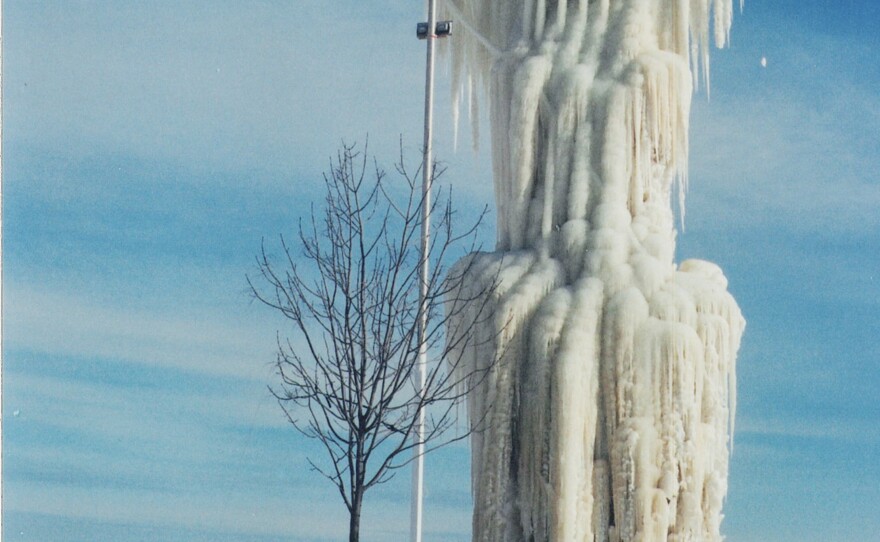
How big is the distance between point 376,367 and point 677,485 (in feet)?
9.90

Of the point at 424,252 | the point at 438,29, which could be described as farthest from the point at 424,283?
the point at 438,29

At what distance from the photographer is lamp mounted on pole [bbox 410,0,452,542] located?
1185 cm

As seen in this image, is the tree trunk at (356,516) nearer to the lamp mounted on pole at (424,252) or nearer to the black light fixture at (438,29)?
the lamp mounted on pole at (424,252)

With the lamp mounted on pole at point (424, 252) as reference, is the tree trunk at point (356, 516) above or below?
below

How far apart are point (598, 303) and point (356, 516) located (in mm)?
3074

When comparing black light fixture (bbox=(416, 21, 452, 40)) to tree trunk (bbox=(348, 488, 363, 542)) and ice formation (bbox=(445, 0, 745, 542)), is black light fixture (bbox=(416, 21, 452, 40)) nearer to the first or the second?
ice formation (bbox=(445, 0, 745, 542))

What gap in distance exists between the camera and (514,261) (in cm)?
1272

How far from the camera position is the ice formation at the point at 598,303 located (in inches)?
471

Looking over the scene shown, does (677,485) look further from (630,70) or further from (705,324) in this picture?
(630,70)

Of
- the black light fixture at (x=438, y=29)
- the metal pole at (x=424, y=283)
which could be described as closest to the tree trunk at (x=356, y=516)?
the metal pole at (x=424, y=283)

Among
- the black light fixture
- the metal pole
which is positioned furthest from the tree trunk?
→ the black light fixture

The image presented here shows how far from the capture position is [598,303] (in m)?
12.2

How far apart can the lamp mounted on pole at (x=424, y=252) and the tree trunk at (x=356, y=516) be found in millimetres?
950

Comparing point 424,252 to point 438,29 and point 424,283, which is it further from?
point 438,29
